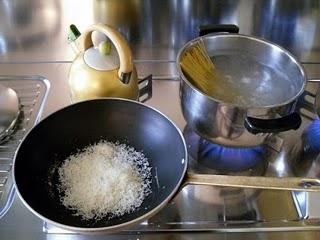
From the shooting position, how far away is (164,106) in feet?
2.23

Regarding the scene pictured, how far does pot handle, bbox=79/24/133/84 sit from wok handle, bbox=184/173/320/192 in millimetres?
180

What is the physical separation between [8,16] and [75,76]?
1.34 feet

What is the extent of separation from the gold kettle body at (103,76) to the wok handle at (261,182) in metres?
0.18

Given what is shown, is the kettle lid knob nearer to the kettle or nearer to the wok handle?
the kettle

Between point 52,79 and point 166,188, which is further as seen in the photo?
point 52,79

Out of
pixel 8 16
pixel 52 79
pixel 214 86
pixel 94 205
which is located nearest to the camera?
pixel 94 205

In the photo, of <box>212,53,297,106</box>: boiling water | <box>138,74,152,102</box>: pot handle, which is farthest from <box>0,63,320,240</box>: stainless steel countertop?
<box>212,53,297,106</box>: boiling water

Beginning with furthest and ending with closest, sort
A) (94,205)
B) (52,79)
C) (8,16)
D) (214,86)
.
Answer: (8,16) → (52,79) → (214,86) → (94,205)

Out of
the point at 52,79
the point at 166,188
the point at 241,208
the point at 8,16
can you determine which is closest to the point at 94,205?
the point at 166,188

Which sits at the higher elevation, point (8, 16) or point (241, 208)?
point (8, 16)

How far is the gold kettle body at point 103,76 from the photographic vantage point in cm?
55

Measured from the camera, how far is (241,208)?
0.54 m

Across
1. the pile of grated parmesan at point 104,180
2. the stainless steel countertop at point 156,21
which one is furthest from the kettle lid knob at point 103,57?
the stainless steel countertop at point 156,21

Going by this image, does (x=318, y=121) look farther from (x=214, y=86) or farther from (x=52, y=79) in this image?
(x=52, y=79)
